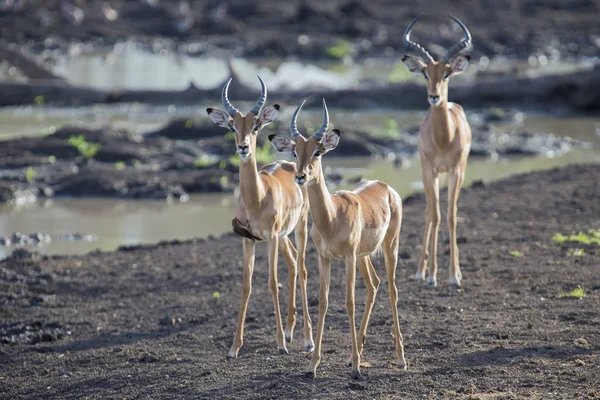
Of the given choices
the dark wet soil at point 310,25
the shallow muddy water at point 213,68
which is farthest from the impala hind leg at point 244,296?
the dark wet soil at point 310,25

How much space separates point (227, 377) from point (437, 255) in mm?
4319

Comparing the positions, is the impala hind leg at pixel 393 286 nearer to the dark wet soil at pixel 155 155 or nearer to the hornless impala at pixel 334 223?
the hornless impala at pixel 334 223

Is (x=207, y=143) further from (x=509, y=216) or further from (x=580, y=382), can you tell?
(x=580, y=382)

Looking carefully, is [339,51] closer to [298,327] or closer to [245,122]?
[298,327]

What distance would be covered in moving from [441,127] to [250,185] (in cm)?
317

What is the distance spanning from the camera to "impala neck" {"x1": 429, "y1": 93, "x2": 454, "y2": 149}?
10.6 meters

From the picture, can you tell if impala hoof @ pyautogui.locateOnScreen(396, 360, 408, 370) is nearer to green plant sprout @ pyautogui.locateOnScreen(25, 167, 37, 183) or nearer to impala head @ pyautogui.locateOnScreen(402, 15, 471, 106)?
impala head @ pyautogui.locateOnScreen(402, 15, 471, 106)

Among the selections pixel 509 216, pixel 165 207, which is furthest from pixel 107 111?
pixel 509 216

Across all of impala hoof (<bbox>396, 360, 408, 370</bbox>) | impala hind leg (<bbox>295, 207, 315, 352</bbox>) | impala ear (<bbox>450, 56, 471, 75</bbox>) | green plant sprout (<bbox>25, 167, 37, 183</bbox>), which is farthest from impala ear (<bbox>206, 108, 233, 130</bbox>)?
green plant sprout (<bbox>25, 167, 37, 183</bbox>)

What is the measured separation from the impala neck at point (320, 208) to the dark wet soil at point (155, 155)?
907 centimetres

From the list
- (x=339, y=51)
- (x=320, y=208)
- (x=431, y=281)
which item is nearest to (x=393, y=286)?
(x=320, y=208)

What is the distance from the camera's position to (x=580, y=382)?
6.89m

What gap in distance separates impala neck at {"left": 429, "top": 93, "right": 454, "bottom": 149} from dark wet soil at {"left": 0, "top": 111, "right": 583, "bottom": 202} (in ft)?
20.6

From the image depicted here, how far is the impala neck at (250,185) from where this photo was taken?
26.4 ft
